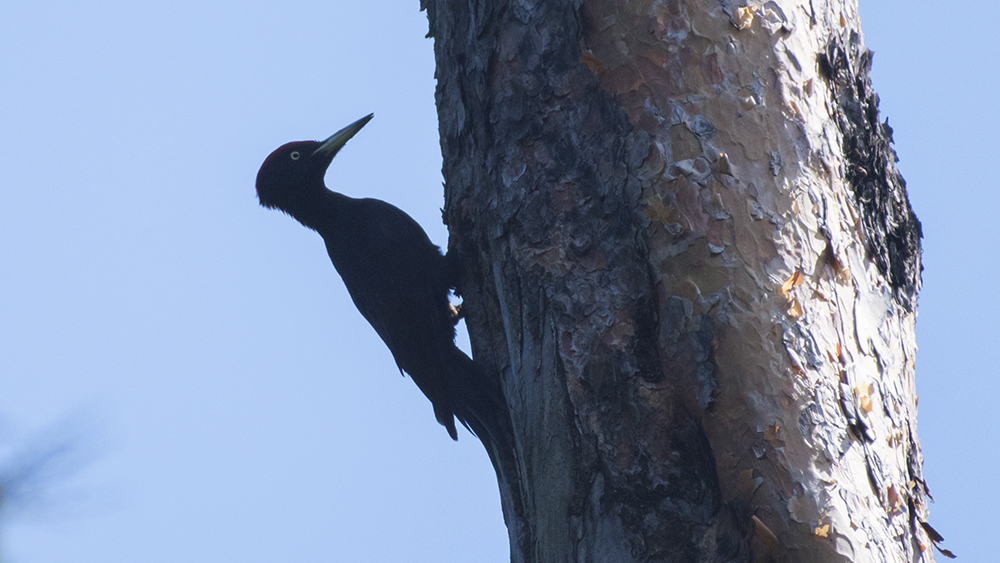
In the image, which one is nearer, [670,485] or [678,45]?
[670,485]

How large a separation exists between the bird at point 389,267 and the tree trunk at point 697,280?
2.55ft

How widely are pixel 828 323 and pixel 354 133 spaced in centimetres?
290

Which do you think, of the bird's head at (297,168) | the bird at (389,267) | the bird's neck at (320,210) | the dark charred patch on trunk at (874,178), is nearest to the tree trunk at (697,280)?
the dark charred patch on trunk at (874,178)

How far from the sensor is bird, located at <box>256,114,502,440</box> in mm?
3681

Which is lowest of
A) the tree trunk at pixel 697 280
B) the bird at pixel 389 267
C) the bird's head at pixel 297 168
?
the tree trunk at pixel 697 280

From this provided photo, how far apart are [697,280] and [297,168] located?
2776 mm

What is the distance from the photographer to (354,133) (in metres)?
4.61

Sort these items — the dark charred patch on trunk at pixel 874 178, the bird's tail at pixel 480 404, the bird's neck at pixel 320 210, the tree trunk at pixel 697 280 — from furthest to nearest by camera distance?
the bird's neck at pixel 320 210 → the bird's tail at pixel 480 404 → the dark charred patch on trunk at pixel 874 178 → the tree trunk at pixel 697 280

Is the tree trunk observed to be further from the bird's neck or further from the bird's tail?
the bird's neck

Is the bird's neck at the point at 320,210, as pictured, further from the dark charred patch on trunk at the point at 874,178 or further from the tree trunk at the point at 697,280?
the dark charred patch on trunk at the point at 874,178

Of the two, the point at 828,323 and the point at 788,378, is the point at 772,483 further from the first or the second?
the point at 828,323

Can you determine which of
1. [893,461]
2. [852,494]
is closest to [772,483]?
[852,494]

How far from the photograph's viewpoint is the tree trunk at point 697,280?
2.25 meters

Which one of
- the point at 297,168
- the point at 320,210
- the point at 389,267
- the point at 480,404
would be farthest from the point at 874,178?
the point at 297,168
